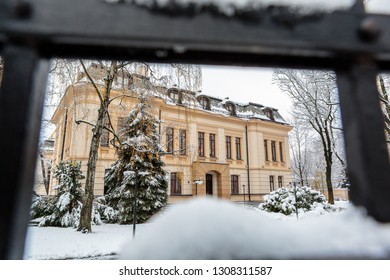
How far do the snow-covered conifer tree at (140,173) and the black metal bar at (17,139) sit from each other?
8.63 metres

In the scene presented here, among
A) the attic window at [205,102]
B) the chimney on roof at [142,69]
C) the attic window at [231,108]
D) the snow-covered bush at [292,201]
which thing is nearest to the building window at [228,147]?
the attic window at [231,108]

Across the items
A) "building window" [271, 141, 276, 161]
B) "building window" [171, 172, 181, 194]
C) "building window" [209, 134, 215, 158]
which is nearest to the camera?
"building window" [171, 172, 181, 194]

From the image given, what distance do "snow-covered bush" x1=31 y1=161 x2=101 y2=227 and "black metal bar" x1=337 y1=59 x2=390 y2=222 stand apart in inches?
355

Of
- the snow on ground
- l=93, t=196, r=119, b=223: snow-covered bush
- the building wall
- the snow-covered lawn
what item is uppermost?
the building wall

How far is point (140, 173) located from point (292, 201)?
635 centimetres

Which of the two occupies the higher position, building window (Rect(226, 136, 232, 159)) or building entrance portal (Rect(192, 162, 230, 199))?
building window (Rect(226, 136, 232, 159))

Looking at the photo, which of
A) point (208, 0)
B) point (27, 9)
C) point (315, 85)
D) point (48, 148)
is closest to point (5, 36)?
point (27, 9)

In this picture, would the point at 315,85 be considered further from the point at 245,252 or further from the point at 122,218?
the point at 245,252

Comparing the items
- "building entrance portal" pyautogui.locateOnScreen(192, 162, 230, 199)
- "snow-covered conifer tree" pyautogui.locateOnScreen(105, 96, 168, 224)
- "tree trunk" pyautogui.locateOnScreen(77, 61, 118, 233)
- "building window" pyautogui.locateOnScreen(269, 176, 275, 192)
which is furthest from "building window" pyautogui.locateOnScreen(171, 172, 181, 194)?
"tree trunk" pyautogui.locateOnScreen(77, 61, 118, 233)

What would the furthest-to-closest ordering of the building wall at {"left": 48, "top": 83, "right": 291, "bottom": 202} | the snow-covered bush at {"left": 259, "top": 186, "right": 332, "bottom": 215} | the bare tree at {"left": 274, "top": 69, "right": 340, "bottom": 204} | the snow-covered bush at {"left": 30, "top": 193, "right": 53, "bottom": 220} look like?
the building wall at {"left": 48, "top": 83, "right": 291, "bottom": 202} → the bare tree at {"left": 274, "top": 69, "right": 340, "bottom": 204} → the snow-covered bush at {"left": 259, "top": 186, "right": 332, "bottom": 215} → the snow-covered bush at {"left": 30, "top": 193, "right": 53, "bottom": 220}

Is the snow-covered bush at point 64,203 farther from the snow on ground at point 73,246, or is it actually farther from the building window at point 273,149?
the building window at point 273,149

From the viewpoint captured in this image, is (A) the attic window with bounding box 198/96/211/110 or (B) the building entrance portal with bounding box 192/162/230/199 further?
(A) the attic window with bounding box 198/96/211/110

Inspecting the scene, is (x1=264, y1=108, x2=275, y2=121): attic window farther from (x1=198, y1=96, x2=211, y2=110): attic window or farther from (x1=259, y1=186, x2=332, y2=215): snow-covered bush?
(x1=259, y1=186, x2=332, y2=215): snow-covered bush

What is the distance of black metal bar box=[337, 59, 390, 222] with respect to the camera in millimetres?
470
